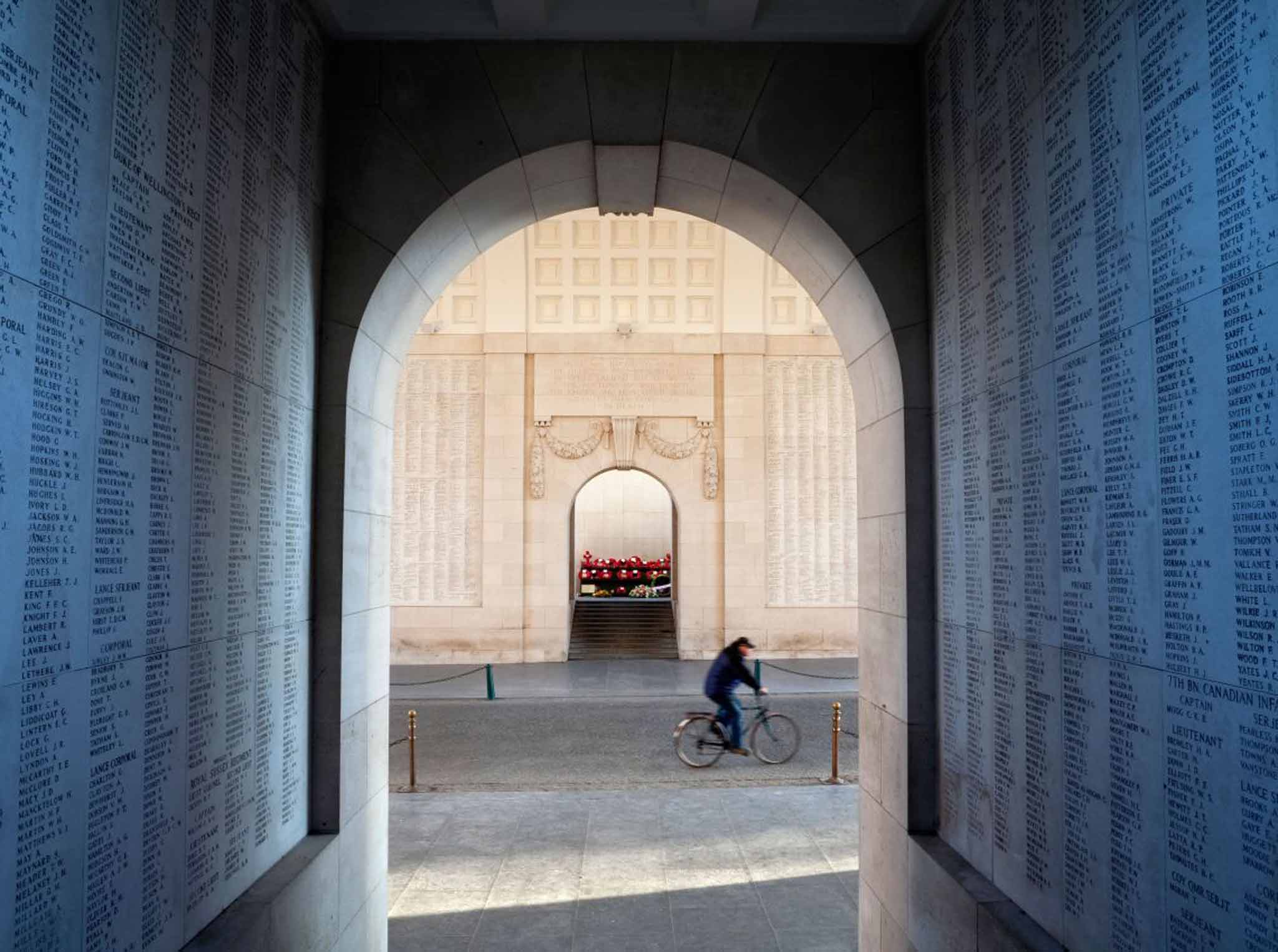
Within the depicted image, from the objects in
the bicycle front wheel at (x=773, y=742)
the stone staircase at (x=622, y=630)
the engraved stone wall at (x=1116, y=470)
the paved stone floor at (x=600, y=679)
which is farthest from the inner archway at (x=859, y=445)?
the stone staircase at (x=622, y=630)

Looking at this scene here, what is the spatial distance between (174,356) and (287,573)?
1457 millimetres

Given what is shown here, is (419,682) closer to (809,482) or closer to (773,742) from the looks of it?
(773,742)

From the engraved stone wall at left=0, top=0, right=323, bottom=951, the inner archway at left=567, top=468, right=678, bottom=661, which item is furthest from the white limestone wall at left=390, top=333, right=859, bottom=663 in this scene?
the engraved stone wall at left=0, top=0, right=323, bottom=951

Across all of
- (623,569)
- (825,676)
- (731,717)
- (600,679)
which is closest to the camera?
(731,717)

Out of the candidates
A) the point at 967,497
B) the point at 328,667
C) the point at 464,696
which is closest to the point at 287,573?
the point at 328,667

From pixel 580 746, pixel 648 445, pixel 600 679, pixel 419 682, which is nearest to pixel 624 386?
pixel 648 445

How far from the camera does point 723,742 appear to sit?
33.9ft

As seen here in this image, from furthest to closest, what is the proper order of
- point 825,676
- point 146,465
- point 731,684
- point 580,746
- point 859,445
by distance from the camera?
1. point 825,676
2. point 580,746
3. point 731,684
4. point 859,445
5. point 146,465

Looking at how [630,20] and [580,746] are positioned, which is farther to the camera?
[580,746]

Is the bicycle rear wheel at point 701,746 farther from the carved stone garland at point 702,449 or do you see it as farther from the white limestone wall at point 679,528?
the carved stone garland at point 702,449

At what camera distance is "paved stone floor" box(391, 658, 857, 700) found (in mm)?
14523

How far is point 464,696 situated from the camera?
14125mm

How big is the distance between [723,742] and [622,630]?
32.6 feet

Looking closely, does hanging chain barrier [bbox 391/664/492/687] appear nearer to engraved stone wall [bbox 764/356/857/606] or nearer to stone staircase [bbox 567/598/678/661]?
stone staircase [bbox 567/598/678/661]
